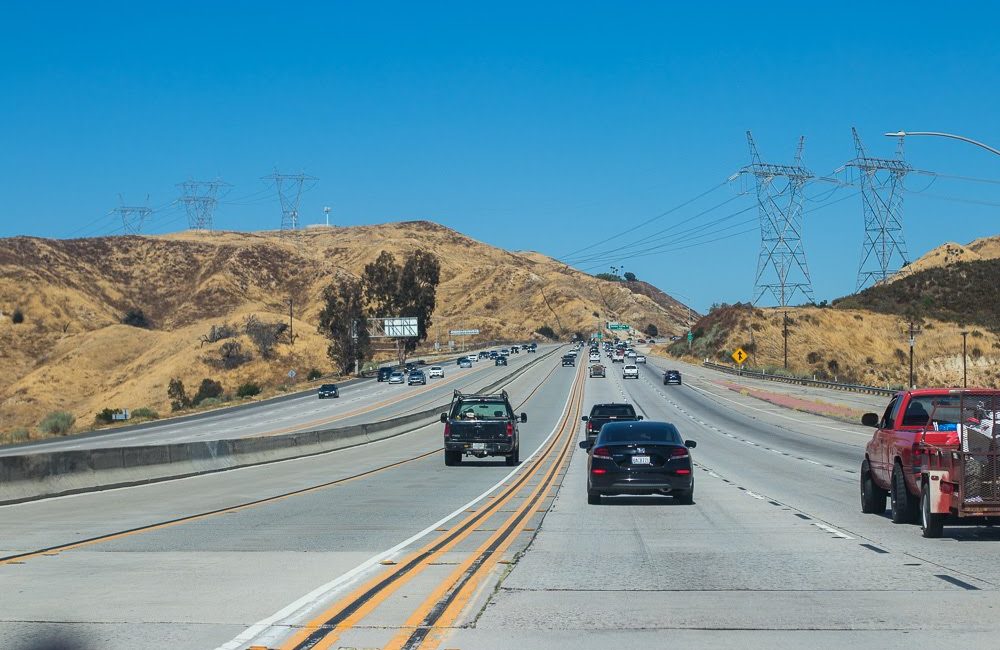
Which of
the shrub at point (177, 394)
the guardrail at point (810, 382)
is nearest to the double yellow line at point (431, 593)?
the guardrail at point (810, 382)

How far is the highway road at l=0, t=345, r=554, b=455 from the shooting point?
56562mm

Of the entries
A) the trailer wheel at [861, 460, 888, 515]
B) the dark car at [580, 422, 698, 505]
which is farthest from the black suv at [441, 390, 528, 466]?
the trailer wheel at [861, 460, 888, 515]

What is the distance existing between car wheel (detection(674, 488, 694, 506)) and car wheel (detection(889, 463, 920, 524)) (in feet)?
13.7

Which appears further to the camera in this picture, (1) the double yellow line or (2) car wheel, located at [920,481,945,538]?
(2) car wheel, located at [920,481,945,538]

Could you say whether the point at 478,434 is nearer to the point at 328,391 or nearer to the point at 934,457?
the point at 934,457

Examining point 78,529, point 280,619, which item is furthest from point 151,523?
point 280,619

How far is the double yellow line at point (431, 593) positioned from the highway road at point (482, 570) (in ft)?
0.12

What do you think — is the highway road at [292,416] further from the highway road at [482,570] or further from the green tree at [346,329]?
the highway road at [482,570]

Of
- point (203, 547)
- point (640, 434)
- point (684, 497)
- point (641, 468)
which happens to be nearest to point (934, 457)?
point (641, 468)

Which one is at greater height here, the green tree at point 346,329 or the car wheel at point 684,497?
the green tree at point 346,329

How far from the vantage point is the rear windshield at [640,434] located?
19.9m

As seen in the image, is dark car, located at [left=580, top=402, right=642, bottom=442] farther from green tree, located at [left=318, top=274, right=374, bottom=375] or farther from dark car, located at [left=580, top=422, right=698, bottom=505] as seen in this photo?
green tree, located at [left=318, top=274, right=374, bottom=375]

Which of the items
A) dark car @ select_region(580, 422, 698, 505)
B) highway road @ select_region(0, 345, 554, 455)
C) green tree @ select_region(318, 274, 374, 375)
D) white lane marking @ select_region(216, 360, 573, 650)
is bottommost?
→ highway road @ select_region(0, 345, 554, 455)

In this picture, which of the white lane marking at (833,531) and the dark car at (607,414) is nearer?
the white lane marking at (833,531)
